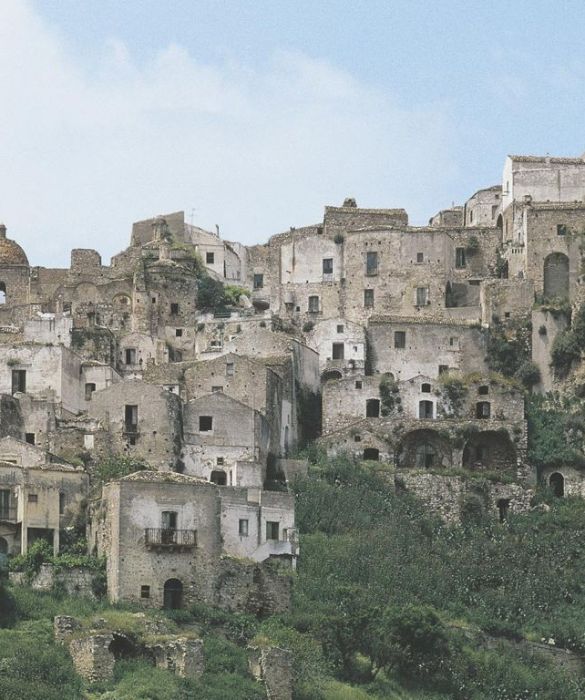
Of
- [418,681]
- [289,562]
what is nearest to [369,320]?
[289,562]

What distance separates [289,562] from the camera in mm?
68500

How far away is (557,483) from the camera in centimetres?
7888

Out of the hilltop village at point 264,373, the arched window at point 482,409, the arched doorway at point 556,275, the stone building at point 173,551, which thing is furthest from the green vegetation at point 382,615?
the arched doorway at point 556,275

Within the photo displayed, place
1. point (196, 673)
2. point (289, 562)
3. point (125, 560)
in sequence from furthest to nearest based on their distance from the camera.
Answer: point (289, 562) → point (125, 560) → point (196, 673)

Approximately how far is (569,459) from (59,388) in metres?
18.9

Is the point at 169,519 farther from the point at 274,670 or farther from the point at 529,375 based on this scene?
the point at 529,375

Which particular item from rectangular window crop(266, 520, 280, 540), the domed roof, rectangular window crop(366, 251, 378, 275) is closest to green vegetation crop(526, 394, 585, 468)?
rectangular window crop(366, 251, 378, 275)

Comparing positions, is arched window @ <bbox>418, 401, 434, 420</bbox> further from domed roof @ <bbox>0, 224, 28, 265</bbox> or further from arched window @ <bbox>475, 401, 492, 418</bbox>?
domed roof @ <bbox>0, 224, 28, 265</bbox>

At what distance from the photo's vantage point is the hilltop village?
65.4m

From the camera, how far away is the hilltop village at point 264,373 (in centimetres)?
6538

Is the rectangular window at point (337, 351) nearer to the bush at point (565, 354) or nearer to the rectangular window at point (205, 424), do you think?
the bush at point (565, 354)

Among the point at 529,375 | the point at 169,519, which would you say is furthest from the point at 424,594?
the point at 529,375

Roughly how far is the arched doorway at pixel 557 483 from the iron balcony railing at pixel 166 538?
1946cm

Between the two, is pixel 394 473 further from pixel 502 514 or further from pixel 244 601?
pixel 244 601
